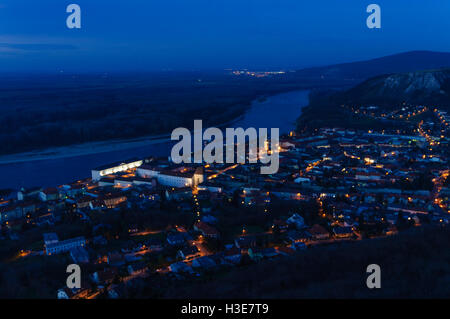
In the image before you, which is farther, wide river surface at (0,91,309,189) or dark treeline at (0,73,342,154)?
dark treeline at (0,73,342,154)

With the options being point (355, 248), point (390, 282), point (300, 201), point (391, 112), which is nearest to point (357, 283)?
point (390, 282)

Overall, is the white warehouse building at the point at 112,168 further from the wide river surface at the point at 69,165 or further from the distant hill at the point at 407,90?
the distant hill at the point at 407,90

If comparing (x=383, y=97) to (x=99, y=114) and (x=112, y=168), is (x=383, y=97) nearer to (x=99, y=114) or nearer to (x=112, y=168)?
(x=99, y=114)

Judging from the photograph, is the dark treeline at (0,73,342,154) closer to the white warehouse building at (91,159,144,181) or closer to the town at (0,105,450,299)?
the white warehouse building at (91,159,144,181)

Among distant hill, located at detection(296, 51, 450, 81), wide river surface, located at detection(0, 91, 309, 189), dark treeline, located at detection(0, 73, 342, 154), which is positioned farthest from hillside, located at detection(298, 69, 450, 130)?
distant hill, located at detection(296, 51, 450, 81)

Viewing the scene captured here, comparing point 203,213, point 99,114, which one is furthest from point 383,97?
point 203,213

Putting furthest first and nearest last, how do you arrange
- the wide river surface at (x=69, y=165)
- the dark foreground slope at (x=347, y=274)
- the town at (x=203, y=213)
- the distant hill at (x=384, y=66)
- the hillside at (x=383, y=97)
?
the distant hill at (x=384, y=66)
the hillside at (x=383, y=97)
the wide river surface at (x=69, y=165)
the town at (x=203, y=213)
the dark foreground slope at (x=347, y=274)

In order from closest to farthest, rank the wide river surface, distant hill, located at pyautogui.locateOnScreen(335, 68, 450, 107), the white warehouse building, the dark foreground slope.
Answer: the dark foreground slope, the white warehouse building, the wide river surface, distant hill, located at pyautogui.locateOnScreen(335, 68, 450, 107)

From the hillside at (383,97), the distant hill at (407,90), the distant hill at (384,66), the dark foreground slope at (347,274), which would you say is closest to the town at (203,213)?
the dark foreground slope at (347,274)
